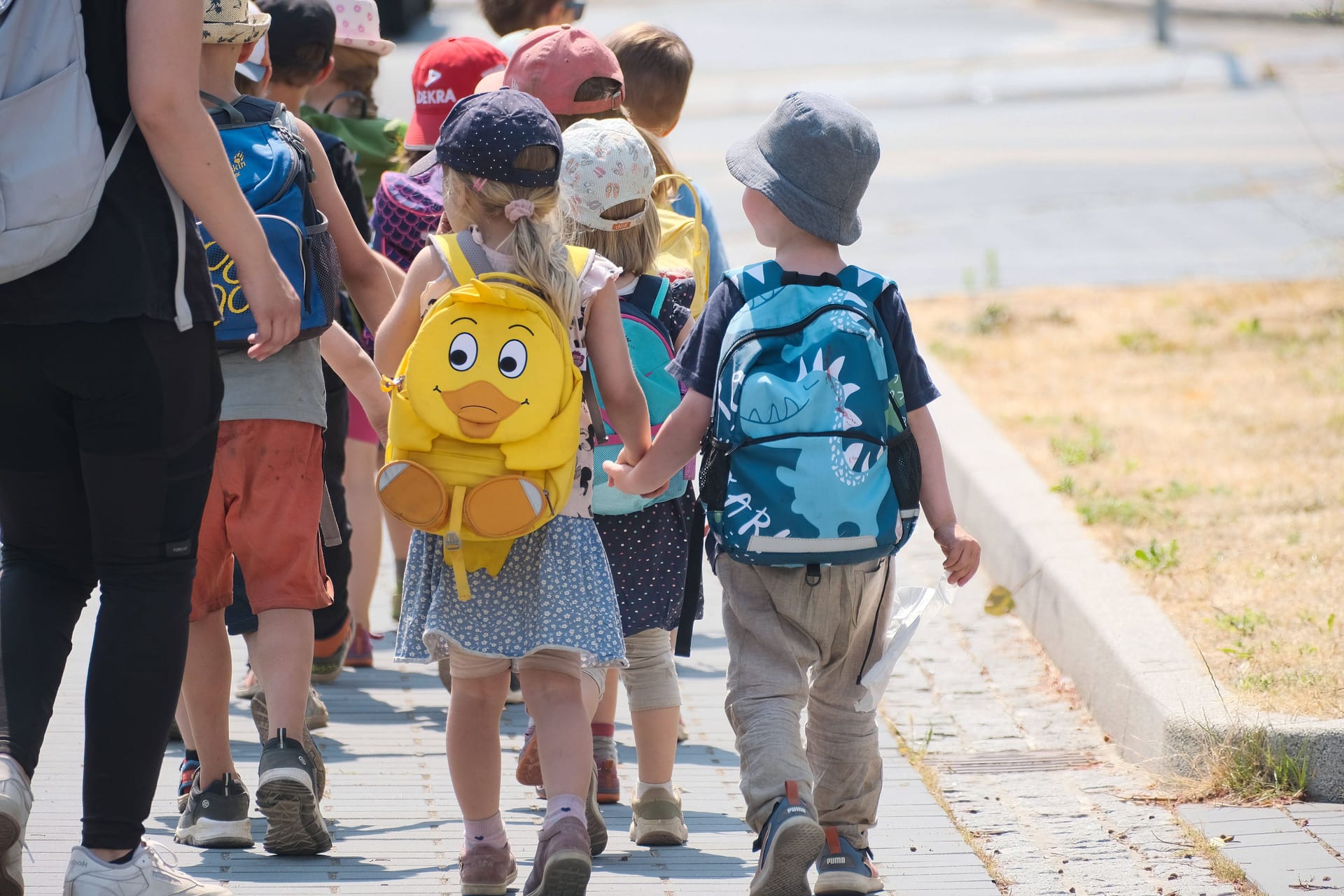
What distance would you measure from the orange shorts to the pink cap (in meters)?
1.88

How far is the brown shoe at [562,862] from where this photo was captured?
3133 millimetres

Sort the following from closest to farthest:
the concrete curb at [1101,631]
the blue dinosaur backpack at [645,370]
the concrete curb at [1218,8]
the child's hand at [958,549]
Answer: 1. the child's hand at [958,549]
2. the blue dinosaur backpack at [645,370]
3. the concrete curb at [1101,631]
4. the concrete curb at [1218,8]

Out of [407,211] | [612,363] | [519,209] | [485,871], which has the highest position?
[519,209]

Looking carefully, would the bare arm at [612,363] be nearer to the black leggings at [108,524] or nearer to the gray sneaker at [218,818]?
the black leggings at [108,524]

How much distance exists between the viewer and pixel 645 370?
12.3ft

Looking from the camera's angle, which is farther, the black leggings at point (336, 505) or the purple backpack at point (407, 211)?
the black leggings at point (336, 505)

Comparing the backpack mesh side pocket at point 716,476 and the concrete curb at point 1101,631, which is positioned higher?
the backpack mesh side pocket at point 716,476

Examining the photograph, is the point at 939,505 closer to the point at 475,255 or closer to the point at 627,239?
the point at 627,239

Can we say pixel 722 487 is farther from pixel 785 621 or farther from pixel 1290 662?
pixel 1290 662

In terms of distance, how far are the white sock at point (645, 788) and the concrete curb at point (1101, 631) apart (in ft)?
3.89

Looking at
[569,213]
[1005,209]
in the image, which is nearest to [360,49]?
[569,213]

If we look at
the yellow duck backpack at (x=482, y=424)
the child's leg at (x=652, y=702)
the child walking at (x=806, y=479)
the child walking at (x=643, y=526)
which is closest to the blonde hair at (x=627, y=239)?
the child walking at (x=643, y=526)

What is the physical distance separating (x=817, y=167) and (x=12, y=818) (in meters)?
1.92

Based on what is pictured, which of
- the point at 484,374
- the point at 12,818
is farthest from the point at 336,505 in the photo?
the point at 12,818
